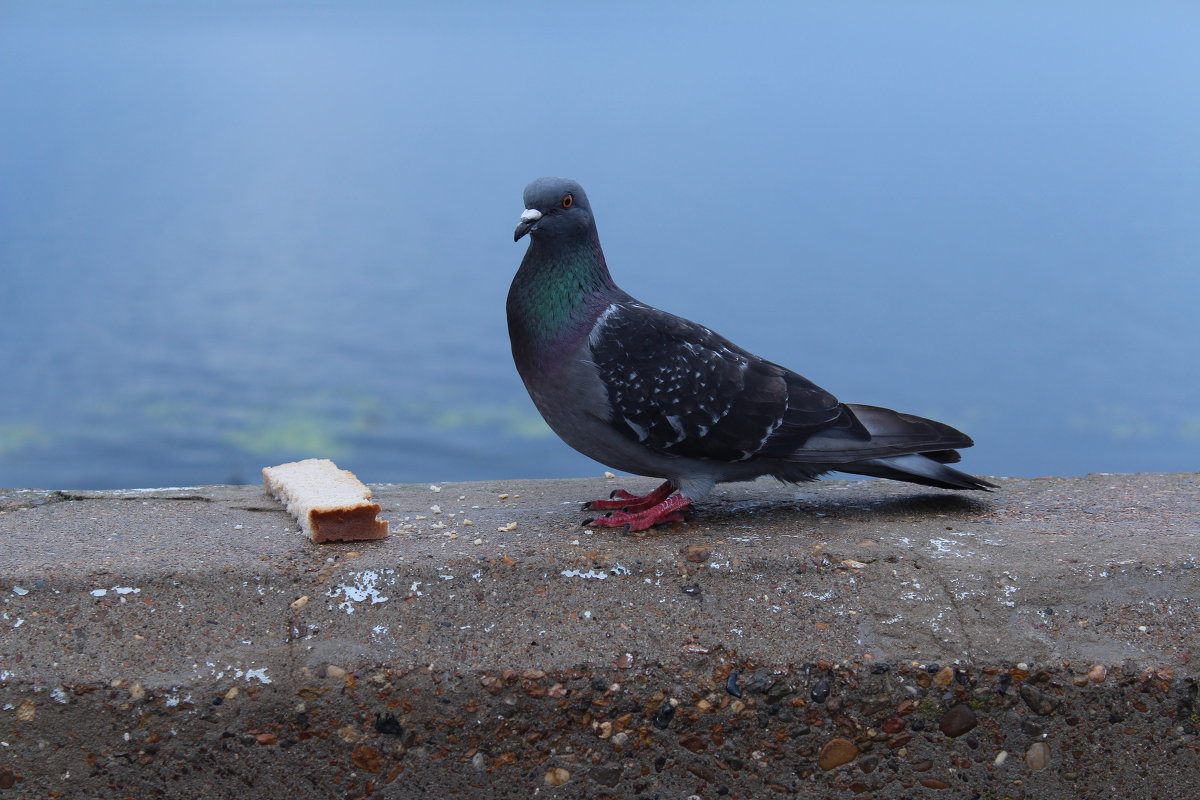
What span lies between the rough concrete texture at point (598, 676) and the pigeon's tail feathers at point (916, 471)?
573 mm

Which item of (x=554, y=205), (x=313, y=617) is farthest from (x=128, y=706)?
(x=554, y=205)

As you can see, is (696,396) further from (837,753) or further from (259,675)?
(259,675)

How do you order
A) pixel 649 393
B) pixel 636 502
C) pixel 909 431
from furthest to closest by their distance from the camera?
1. pixel 636 502
2. pixel 909 431
3. pixel 649 393

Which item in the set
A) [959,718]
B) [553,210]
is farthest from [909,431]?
[553,210]

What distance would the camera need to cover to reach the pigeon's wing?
3.90m

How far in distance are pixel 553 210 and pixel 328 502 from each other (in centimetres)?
130

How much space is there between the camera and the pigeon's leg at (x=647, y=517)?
3934 millimetres

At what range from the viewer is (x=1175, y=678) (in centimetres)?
338

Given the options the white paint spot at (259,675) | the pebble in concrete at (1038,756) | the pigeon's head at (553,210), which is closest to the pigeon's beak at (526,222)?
the pigeon's head at (553,210)

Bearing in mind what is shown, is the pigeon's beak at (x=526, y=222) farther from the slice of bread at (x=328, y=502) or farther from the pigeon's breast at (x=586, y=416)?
the slice of bread at (x=328, y=502)

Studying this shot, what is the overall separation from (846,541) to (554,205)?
5.09 ft

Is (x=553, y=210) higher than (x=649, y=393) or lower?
higher

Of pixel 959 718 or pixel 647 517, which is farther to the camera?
pixel 647 517

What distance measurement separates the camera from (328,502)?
3.95m
